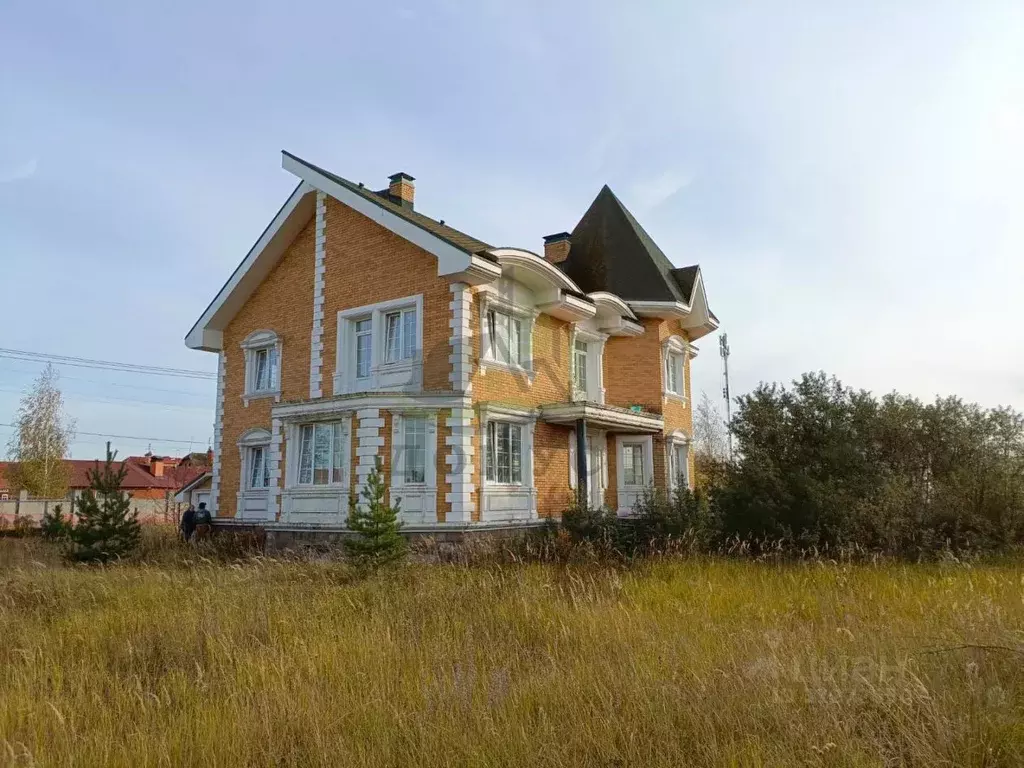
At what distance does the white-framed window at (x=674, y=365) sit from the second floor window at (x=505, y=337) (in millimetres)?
5367

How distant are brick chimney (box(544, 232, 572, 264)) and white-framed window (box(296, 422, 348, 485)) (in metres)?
9.26

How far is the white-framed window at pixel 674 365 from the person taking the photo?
20.0 metres

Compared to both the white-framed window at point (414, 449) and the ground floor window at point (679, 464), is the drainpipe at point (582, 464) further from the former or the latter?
the ground floor window at point (679, 464)

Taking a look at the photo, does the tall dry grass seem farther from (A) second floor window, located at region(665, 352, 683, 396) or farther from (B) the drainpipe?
(A) second floor window, located at region(665, 352, 683, 396)

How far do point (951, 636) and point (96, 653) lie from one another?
6.96 meters

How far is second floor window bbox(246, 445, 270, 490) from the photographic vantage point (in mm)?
17938

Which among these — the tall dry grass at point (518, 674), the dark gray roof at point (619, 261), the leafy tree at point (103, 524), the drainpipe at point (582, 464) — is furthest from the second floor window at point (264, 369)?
the tall dry grass at point (518, 674)

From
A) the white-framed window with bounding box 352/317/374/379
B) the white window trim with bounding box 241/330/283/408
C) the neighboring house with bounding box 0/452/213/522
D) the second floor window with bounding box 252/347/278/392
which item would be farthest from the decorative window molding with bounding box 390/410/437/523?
the neighboring house with bounding box 0/452/213/522

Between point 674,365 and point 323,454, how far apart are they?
10.9 m

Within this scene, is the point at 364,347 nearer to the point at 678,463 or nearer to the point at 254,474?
the point at 254,474

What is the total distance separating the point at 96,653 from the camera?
5961 mm

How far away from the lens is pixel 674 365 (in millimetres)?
21031

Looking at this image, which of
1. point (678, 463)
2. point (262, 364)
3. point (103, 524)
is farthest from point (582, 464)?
point (103, 524)

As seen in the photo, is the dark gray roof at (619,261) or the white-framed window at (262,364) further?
the dark gray roof at (619,261)
